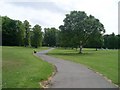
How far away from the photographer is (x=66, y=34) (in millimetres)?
76250

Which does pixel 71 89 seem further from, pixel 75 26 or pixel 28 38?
pixel 28 38

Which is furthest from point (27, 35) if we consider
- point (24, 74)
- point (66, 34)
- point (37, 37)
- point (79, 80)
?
point (79, 80)

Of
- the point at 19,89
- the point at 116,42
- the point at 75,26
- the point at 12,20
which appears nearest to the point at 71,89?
the point at 19,89

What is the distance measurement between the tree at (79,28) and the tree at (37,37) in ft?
161

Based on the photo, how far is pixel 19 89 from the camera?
13.8 m

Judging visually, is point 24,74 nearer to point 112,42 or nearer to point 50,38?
point 112,42

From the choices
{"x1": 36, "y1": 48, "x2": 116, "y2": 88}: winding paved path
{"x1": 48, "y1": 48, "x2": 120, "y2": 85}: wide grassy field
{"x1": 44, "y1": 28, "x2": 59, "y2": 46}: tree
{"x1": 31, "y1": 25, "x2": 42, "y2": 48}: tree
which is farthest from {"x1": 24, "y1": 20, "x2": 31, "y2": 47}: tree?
{"x1": 36, "y1": 48, "x2": 116, "y2": 88}: winding paved path

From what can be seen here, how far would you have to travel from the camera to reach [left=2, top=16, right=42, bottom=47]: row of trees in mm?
126688

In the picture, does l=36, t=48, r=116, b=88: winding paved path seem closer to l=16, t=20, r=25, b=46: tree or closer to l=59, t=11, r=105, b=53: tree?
l=59, t=11, r=105, b=53: tree

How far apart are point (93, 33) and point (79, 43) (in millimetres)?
4343

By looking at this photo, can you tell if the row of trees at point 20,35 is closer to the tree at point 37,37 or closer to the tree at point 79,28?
the tree at point 37,37

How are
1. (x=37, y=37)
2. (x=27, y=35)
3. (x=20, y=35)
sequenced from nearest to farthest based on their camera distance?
1. (x=20, y=35)
2. (x=37, y=37)
3. (x=27, y=35)

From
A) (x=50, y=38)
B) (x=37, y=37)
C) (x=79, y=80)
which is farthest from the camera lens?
(x=50, y=38)

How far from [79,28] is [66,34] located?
3497mm
